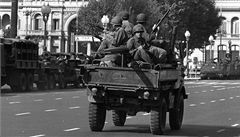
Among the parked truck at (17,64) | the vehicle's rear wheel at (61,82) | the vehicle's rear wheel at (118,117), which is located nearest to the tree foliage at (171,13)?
the vehicle's rear wheel at (61,82)

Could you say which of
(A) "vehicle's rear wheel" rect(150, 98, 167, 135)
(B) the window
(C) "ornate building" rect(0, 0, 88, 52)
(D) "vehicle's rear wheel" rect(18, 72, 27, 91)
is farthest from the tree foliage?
(A) "vehicle's rear wheel" rect(150, 98, 167, 135)

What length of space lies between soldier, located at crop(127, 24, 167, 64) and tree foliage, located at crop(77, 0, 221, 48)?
152 ft

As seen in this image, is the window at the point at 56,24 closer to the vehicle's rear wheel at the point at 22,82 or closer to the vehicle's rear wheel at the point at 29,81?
the vehicle's rear wheel at the point at 29,81

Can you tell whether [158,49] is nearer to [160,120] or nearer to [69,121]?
[160,120]

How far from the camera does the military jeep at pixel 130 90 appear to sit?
1527 centimetres

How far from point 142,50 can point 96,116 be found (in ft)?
5.98

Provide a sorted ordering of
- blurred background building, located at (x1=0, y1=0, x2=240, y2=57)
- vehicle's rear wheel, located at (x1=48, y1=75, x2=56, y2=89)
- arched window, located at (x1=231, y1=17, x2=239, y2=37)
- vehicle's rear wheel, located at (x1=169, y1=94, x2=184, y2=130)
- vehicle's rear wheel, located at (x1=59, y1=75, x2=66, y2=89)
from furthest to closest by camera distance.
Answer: arched window, located at (x1=231, y1=17, x2=239, y2=37) < blurred background building, located at (x1=0, y1=0, x2=240, y2=57) < vehicle's rear wheel, located at (x1=59, y1=75, x2=66, y2=89) < vehicle's rear wheel, located at (x1=48, y1=75, x2=56, y2=89) < vehicle's rear wheel, located at (x1=169, y1=94, x2=184, y2=130)

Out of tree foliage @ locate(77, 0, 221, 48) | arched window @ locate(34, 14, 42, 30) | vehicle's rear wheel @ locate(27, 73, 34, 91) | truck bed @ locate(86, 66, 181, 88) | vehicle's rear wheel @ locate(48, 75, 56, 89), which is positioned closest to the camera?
truck bed @ locate(86, 66, 181, 88)

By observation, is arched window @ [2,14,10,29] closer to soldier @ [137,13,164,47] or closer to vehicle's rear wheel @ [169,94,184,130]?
vehicle's rear wheel @ [169,94,184,130]

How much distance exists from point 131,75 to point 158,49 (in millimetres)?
999

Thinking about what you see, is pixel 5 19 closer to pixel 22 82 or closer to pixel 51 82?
pixel 51 82

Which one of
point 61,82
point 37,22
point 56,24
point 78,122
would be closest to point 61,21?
point 56,24

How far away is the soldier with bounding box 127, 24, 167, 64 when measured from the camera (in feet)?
51.2

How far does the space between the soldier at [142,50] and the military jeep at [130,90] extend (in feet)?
0.77
